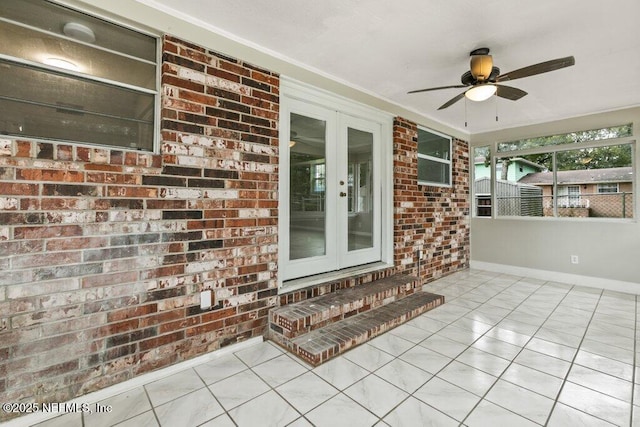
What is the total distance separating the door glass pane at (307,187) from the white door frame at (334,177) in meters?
0.10

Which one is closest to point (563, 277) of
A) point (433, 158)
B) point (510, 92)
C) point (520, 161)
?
point (520, 161)

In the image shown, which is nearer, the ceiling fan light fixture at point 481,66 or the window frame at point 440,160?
the ceiling fan light fixture at point 481,66

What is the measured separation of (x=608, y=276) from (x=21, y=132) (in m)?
6.54

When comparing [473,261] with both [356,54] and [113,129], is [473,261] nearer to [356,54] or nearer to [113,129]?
[356,54]

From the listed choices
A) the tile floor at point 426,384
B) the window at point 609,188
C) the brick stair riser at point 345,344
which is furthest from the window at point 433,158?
the tile floor at point 426,384

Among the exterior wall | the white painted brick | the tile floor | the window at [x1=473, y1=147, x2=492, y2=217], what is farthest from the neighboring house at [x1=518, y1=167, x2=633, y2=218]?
the white painted brick

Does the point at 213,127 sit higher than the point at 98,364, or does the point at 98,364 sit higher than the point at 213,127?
the point at 213,127

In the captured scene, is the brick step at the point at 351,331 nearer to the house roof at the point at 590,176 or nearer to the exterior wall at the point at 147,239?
the exterior wall at the point at 147,239

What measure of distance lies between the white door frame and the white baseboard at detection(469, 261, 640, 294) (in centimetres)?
258

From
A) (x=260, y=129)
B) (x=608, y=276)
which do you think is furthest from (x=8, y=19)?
(x=608, y=276)

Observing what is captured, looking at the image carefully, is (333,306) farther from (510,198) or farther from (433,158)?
(510,198)

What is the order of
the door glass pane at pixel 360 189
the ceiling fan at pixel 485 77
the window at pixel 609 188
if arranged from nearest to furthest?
the ceiling fan at pixel 485 77
the door glass pane at pixel 360 189
the window at pixel 609 188

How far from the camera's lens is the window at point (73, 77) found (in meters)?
1.63

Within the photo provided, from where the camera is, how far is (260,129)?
2529 millimetres
